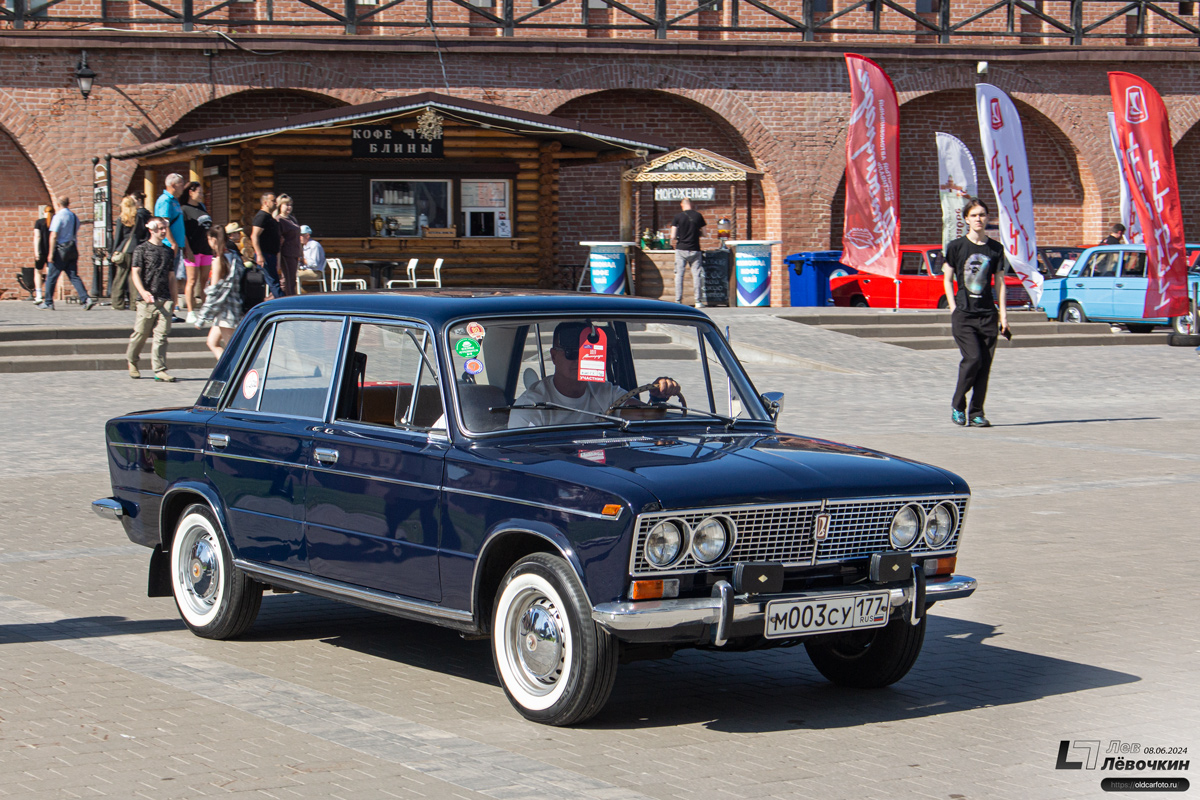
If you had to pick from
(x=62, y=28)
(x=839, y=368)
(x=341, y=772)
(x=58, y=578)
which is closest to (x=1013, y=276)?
(x=839, y=368)

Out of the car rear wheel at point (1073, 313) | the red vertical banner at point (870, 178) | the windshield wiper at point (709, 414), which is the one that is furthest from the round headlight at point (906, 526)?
the car rear wheel at point (1073, 313)

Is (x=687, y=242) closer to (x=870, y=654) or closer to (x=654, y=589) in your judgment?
(x=870, y=654)

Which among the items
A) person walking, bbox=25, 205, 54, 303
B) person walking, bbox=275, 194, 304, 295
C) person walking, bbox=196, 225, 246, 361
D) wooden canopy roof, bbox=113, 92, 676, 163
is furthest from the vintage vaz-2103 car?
person walking, bbox=25, 205, 54, 303

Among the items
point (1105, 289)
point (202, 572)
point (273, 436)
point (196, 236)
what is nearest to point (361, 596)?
point (273, 436)

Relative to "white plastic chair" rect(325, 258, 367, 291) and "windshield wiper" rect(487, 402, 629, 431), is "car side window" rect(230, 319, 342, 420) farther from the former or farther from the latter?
"white plastic chair" rect(325, 258, 367, 291)

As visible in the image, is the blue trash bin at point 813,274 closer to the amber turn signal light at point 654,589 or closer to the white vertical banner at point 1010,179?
the white vertical banner at point 1010,179

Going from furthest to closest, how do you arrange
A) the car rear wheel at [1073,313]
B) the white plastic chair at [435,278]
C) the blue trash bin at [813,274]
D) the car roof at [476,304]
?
the blue trash bin at [813,274], the car rear wheel at [1073,313], the white plastic chair at [435,278], the car roof at [476,304]

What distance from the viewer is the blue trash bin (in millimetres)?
31531

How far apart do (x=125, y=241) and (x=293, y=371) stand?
18.1 metres

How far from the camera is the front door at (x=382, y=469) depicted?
19.3 feet

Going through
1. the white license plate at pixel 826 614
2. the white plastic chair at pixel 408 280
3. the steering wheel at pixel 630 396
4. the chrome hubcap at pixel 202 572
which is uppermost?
the white plastic chair at pixel 408 280

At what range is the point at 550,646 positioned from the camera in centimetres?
543

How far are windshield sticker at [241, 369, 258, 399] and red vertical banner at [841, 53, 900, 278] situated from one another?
20.7m

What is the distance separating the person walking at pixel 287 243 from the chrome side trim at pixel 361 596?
Result: 13677mm
